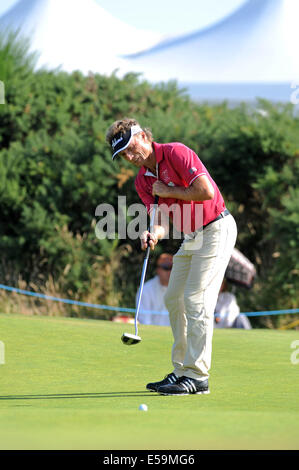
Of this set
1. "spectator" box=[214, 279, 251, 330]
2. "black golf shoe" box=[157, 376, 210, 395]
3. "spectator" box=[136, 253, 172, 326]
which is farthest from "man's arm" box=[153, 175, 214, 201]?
"spectator" box=[136, 253, 172, 326]

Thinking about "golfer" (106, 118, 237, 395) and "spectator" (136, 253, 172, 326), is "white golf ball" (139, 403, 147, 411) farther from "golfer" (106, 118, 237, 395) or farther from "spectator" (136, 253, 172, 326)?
"spectator" (136, 253, 172, 326)

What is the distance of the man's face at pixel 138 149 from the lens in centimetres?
571

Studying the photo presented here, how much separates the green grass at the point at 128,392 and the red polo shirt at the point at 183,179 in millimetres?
1207

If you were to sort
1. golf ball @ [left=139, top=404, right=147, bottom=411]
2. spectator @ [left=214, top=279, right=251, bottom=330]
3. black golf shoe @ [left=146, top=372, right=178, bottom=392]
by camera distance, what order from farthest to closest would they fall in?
spectator @ [left=214, top=279, right=251, bottom=330] < black golf shoe @ [left=146, top=372, right=178, bottom=392] < golf ball @ [left=139, top=404, right=147, bottom=411]

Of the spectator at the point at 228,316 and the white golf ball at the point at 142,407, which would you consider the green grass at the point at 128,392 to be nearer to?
the white golf ball at the point at 142,407

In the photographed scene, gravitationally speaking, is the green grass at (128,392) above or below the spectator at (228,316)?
above

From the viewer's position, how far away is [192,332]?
5.71 meters

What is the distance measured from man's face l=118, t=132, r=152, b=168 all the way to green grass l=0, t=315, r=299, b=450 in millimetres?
1620

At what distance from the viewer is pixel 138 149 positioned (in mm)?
5715

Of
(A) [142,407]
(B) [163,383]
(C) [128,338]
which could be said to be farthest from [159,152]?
(A) [142,407]

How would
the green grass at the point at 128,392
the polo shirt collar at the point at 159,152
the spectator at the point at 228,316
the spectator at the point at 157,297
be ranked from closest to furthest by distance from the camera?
the green grass at the point at 128,392 → the polo shirt collar at the point at 159,152 → the spectator at the point at 228,316 → the spectator at the point at 157,297

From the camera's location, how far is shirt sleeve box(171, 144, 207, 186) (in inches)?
218

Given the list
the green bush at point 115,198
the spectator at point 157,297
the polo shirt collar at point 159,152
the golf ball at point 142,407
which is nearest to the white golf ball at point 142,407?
the golf ball at point 142,407
